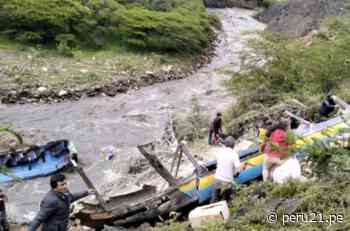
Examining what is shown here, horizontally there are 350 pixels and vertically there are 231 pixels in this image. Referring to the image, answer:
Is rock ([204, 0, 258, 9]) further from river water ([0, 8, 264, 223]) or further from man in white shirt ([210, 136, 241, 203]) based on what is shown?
man in white shirt ([210, 136, 241, 203])

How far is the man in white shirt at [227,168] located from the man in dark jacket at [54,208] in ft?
8.22

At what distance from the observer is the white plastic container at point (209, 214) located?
280 inches

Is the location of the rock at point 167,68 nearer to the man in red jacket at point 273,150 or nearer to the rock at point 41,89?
the rock at point 41,89

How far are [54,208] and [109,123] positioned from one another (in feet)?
42.5

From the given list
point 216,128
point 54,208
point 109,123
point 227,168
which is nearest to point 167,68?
point 109,123

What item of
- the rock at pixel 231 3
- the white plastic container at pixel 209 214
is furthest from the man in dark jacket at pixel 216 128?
the rock at pixel 231 3

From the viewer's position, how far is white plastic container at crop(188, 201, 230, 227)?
7105 millimetres

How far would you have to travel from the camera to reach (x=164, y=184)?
38.4 ft

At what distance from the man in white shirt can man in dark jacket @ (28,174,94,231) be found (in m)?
2.51

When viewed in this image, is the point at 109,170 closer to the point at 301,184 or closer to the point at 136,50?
the point at 301,184

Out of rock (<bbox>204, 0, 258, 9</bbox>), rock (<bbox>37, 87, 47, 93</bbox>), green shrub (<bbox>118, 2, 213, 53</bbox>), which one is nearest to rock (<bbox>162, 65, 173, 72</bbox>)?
green shrub (<bbox>118, 2, 213, 53</bbox>)

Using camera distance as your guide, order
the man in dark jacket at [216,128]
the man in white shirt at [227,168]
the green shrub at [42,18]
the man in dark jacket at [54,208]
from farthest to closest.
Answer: the green shrub at [42,18], the man in dark jacket at [216,128], the man in white shirt at [227,168], the man in dark jacket at [54,208]

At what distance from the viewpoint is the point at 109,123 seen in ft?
64.0

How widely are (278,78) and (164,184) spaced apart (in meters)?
6.50
